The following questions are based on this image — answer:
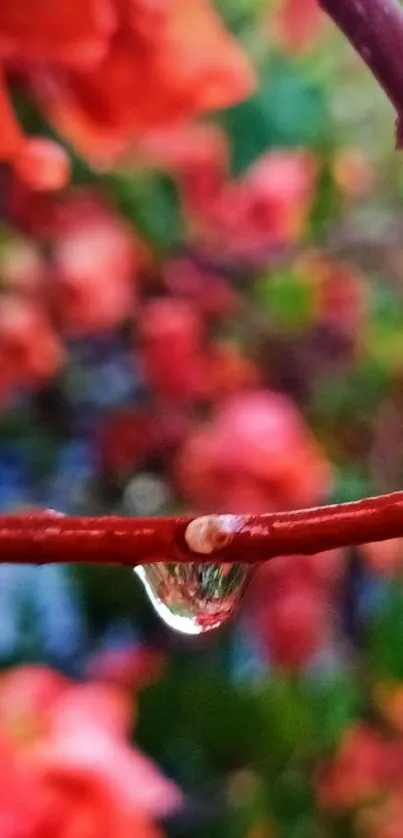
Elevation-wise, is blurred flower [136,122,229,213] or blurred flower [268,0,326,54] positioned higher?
blurred flower [268,0,326,54]

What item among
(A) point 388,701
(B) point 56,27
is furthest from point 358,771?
(B) point 56,27

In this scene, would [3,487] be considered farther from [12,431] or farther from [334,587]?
[334,587]

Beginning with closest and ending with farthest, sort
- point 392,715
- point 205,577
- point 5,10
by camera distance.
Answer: point 205,577 → point 5,10 → point 392,715

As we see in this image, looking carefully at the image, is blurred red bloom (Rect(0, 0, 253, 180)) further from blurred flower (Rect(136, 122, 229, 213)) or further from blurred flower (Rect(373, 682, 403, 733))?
blurred flower (Rect(373, 682, 403, 733))

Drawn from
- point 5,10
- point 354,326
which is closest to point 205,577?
point 5,10

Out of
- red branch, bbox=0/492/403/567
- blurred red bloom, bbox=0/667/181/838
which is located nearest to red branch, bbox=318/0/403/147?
red branch, bbox=0/492/403/567

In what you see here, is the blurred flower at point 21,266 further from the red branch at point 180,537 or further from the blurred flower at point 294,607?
the red branch at point 180,537

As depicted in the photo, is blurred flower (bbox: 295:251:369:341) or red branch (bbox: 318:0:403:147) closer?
red branch (bbox: 318:0:403:147)
